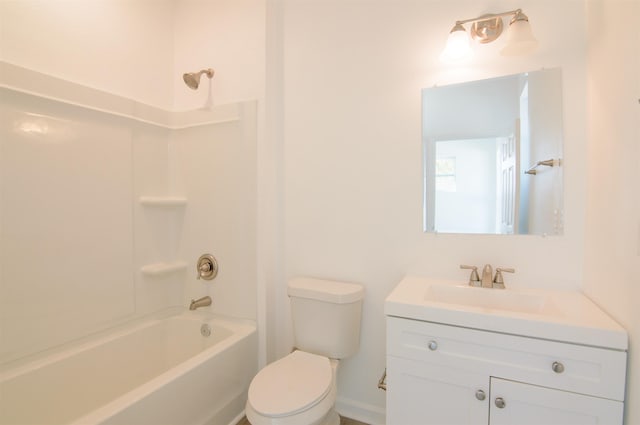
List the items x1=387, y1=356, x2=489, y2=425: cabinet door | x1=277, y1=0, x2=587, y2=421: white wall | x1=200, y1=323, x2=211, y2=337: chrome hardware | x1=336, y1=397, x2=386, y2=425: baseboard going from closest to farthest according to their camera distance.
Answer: x1=387, y1=356, x2=489, y2=425: cabinet door, x1=277, y1=0, x2=587, y2=421: white wall, x1=336, y1=397, x2=386, y2=425: baseboard, x1=200, y1=323, x2=211, y2=337: chrome hardware

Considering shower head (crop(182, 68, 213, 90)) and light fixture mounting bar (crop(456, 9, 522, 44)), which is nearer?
light fixture mounting bar (crop(456, 9, 522, 44))

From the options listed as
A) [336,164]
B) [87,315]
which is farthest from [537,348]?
[87,315]

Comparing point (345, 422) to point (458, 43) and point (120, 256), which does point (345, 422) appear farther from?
point (458, 43)

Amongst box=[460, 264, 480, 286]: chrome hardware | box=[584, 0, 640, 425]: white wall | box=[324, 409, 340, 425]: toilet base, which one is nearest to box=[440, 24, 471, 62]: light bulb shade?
box=[584, 0, 640, 425]: white wall

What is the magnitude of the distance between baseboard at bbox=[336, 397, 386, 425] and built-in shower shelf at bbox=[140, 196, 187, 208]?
1620mm

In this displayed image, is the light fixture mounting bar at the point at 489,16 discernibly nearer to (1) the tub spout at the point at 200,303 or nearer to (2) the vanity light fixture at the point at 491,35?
(2) the vanity light fixture at the point at 491,35

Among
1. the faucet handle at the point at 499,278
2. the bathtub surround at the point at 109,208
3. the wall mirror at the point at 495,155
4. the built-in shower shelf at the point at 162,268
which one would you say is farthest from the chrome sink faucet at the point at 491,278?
the built-in shower shelf at the point at 162,268

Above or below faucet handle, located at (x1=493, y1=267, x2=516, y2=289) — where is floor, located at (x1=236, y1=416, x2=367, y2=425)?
below

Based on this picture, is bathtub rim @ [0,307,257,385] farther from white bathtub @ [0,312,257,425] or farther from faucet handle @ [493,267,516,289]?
faucet handle @ [493,267,516,289]

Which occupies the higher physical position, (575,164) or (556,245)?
(575,164)

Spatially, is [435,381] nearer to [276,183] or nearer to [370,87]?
[276,183]

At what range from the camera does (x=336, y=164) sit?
1775 millimetres

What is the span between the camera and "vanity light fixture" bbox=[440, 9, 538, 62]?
1287 mm

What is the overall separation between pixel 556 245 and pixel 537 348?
571 millimetres
